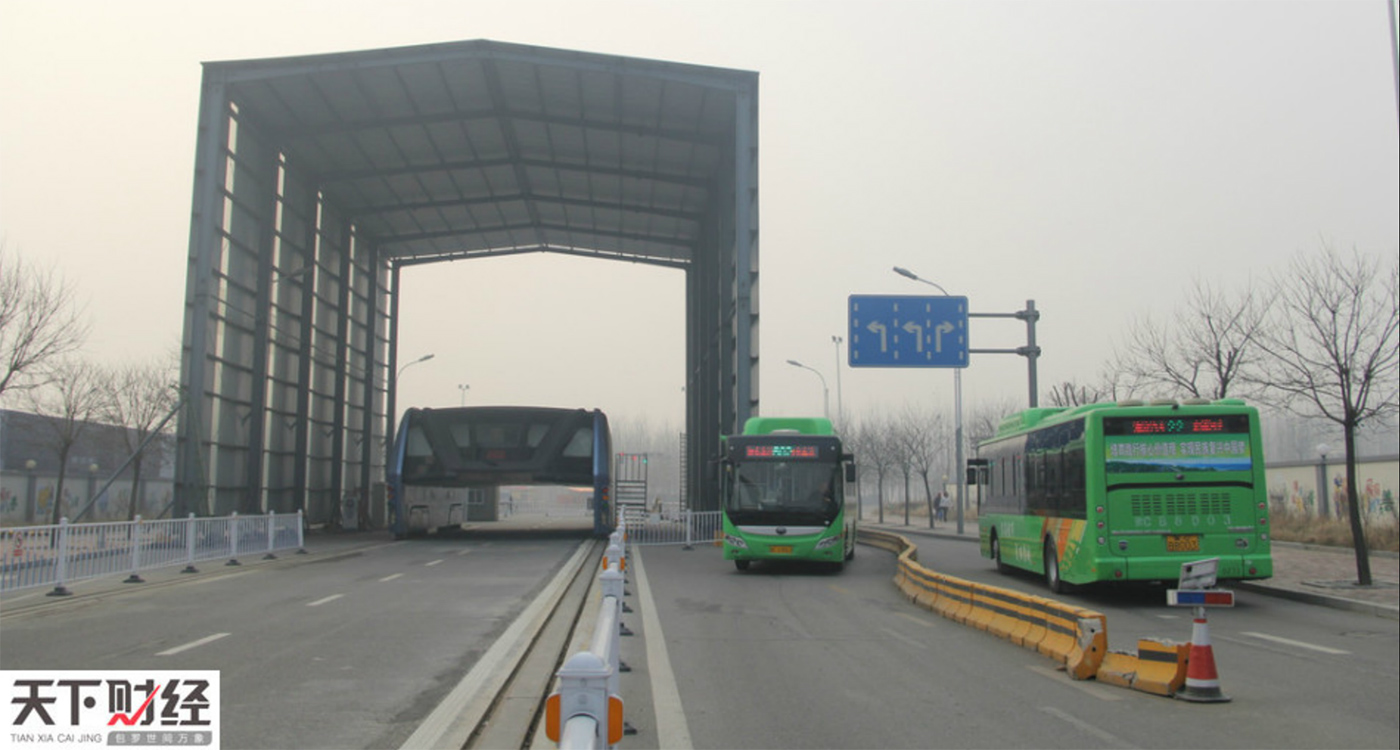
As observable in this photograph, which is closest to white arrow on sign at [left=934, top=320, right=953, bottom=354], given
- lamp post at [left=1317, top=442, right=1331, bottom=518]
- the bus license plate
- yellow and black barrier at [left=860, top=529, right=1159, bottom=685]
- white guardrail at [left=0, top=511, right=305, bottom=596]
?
the bus license plate

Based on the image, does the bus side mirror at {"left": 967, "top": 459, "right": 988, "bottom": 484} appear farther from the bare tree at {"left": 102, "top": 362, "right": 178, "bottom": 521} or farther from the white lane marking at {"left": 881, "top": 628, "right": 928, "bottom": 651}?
the bare tree at {"left": 102, "top": 362, "right": 178, "bottom": 521}

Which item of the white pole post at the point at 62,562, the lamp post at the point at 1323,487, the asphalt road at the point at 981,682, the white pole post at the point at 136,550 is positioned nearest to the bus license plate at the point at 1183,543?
the asphalt road at the point at 981,682

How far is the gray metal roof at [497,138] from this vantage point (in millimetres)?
30703

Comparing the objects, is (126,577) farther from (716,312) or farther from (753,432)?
(716,312)

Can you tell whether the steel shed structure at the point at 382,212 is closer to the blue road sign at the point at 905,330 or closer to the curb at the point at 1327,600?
the blue road sign at the point at 905,330

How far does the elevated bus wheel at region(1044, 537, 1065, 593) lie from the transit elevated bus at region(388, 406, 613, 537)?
17441mm

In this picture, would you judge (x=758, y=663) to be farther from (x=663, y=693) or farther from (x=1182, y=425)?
(x=1182, y=425)

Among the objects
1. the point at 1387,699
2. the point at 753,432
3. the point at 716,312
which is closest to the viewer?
the point at 1387,699

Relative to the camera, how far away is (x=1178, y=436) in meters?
15.3

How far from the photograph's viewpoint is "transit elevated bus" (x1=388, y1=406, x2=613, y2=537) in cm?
3284

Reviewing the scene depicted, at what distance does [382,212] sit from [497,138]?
27.7ft

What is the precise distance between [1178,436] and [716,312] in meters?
25.4

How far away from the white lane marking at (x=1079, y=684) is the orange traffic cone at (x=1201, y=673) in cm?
54

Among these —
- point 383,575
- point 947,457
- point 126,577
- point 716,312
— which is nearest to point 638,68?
point 716,312
